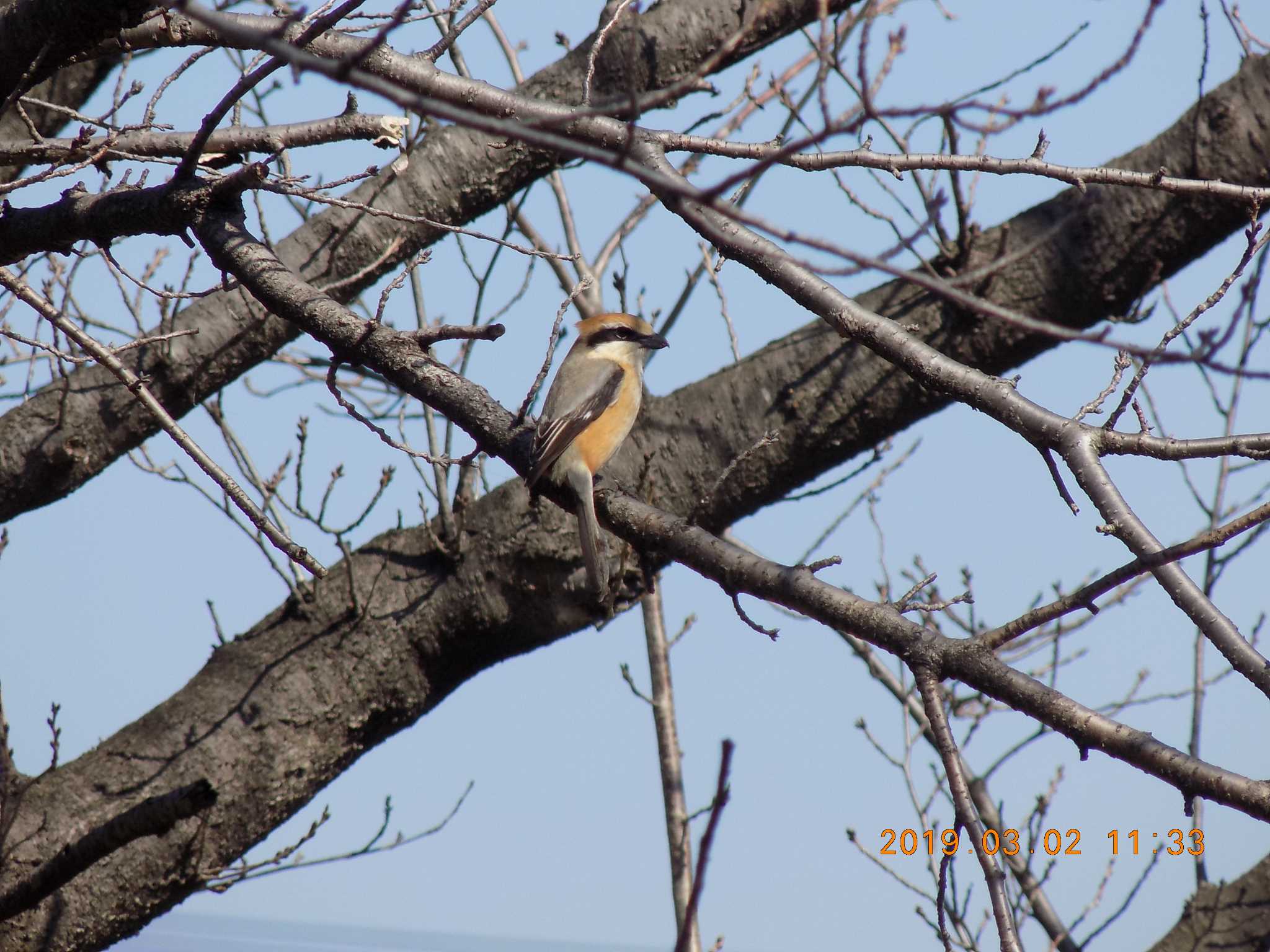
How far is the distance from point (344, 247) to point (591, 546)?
1.59 m

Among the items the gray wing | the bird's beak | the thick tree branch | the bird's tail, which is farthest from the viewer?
the bird's beak

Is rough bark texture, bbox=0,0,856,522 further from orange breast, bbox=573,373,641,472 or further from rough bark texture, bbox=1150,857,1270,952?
rough bark texture, bbox=1150,857,1270,952

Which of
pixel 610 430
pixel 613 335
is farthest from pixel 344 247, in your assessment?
pixel 613 335

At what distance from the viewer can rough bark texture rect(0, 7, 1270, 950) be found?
3441mm

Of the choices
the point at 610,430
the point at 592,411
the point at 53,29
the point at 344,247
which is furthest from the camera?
the point at 592,411

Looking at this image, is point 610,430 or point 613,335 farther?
point 613,335

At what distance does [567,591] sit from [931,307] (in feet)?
5.36

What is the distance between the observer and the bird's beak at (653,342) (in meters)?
5.14

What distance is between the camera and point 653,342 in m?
5.14

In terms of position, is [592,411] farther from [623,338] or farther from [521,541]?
[521,541]

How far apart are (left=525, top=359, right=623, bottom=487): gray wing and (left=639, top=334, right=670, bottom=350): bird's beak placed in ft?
0.72

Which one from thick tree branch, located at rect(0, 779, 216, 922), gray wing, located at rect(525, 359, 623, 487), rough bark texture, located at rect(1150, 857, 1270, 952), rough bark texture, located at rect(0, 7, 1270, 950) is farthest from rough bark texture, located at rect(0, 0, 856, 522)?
rough bark texture, located at rect(1150, 857, 1270, 952)

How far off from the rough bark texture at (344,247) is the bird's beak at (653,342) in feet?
3.71

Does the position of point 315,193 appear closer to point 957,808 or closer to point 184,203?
point 184,203
